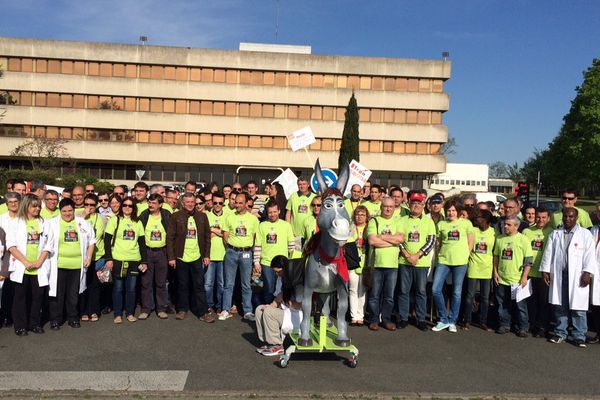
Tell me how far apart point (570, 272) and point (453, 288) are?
1.69 metres

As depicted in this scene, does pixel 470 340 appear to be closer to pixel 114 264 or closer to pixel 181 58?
pixel 114 264

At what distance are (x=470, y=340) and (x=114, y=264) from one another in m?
5.58

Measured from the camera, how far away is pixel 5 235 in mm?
7457

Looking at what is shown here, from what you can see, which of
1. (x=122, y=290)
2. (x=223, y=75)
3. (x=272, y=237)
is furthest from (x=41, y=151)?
(x=272, y=237)

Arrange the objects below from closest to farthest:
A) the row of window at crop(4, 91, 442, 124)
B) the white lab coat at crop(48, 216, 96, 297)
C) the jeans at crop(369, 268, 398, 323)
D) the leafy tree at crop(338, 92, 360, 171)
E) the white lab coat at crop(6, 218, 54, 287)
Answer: the white lab coat at crop(6, 218, 54, 287) → the white lab coat at crop(48, 216, 96, 297) → the jeans at crop(369, 268, 398, 323) → the leafy tree at crop(338, 92, 360, 171) → the row of window at crop(4, 91, 442, 124)

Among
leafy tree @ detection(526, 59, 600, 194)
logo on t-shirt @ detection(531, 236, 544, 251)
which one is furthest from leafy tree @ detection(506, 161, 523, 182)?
logo on t-shirt @ detection(531, 236, 544, 251)

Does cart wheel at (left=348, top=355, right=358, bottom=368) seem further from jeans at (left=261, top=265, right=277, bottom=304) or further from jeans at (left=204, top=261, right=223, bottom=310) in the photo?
jeans at (left=204, top=261, right=223, bottom=310)

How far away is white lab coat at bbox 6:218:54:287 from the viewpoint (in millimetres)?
7469

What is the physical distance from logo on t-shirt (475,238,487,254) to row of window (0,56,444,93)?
41383mm

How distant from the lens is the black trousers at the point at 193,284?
28.2 feet

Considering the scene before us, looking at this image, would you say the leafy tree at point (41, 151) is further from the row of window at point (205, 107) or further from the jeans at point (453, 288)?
the jeans at point (453, 288)

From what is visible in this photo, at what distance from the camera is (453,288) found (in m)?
8.29

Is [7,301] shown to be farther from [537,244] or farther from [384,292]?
[537,244]

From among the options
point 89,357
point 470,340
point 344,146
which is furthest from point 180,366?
point 344,146
